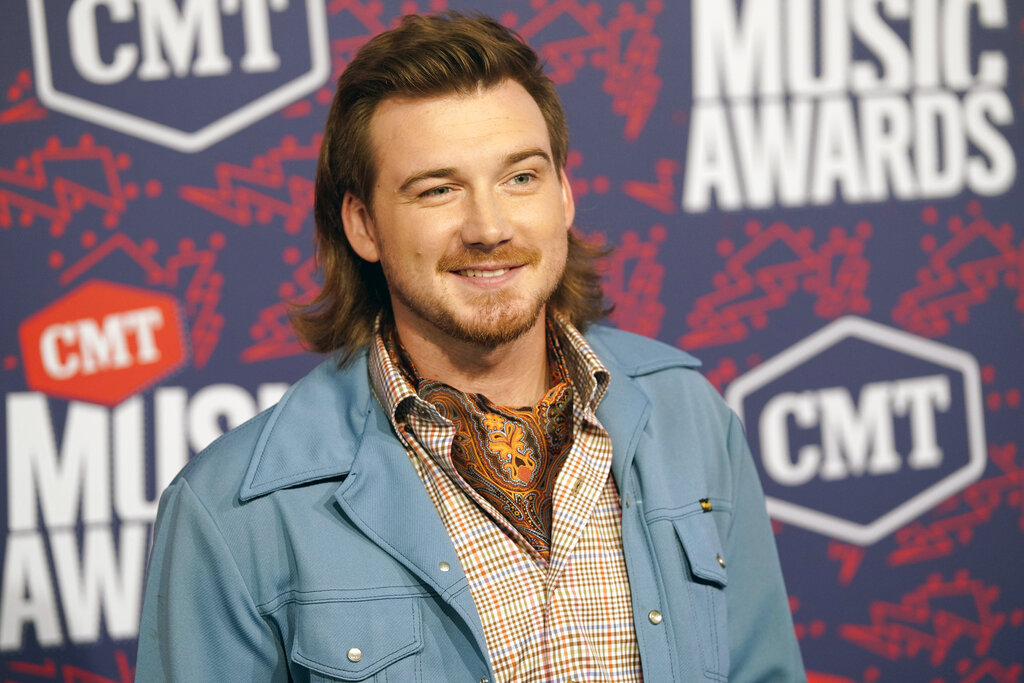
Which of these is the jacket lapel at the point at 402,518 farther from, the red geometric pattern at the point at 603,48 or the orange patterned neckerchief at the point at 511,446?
the red geometric pattern at the point at 603,48

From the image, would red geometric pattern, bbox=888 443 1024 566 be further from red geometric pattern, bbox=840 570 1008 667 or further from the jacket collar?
the jacket collar

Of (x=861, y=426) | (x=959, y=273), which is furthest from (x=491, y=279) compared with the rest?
(x=959, y=273)

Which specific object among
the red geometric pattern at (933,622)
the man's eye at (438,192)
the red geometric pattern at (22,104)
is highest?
the red geometric pattern at (22,104)

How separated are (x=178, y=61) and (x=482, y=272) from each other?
1023 millimetres

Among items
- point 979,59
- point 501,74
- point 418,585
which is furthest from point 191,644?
point 979,59

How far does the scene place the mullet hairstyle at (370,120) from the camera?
4.58 ft

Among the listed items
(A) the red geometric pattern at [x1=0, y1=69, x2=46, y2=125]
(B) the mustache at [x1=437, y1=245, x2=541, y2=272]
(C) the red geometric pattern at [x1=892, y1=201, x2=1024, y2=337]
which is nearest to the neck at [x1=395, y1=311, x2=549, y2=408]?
(B) the mustache at [x1=437, y1=245, x2=541, y2=272]

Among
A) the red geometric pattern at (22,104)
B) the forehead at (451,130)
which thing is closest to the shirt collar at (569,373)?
the forehead at (451,130)

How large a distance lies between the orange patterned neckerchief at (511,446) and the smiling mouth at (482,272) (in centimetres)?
15

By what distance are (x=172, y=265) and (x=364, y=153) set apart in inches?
30.2

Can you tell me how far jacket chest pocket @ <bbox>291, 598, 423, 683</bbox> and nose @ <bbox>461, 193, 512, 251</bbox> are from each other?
47 centimetres

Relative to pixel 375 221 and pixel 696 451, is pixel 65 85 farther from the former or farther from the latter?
pixel 696 451

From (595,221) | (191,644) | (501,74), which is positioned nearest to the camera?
(191,644)

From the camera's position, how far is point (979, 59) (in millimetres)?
2256
